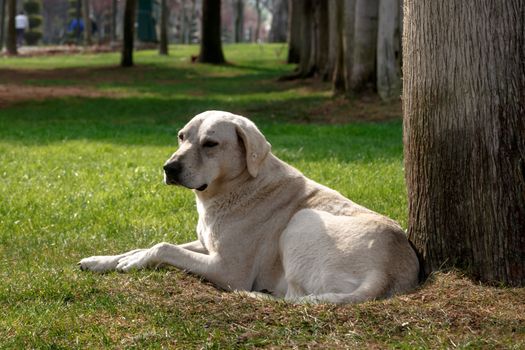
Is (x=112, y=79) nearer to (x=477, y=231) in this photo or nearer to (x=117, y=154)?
(x=117, y=154)

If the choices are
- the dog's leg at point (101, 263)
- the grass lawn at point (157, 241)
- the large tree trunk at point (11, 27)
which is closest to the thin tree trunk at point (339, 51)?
the grass lawn at point (157, 241)

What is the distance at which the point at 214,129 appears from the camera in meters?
6.45

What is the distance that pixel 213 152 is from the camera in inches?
255

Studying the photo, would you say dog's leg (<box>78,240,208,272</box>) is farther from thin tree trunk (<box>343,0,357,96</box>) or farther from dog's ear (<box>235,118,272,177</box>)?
thin tree trunk (<box>343,0,357,96</box>)

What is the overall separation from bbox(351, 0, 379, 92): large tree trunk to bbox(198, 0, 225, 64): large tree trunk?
707 inches

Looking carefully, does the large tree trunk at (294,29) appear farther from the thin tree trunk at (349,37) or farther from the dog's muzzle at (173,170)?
the dog's muzzle at (173,170)

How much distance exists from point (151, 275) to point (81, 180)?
4.88 m

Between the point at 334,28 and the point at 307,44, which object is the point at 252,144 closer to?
the point at 334,28

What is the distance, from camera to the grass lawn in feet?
17.0

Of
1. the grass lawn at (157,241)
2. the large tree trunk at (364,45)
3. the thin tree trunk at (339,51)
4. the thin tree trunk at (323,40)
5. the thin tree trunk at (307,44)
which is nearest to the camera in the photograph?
the grass lawn at (157,241)

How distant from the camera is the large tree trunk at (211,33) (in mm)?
37719

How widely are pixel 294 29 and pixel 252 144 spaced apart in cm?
3357

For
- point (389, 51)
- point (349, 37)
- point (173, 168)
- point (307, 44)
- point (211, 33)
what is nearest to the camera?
point (173, 168)

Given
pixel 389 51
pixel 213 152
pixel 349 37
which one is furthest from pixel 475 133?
pixel 349 37
